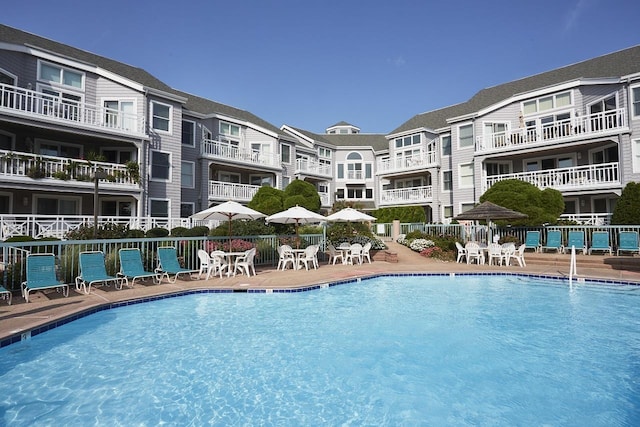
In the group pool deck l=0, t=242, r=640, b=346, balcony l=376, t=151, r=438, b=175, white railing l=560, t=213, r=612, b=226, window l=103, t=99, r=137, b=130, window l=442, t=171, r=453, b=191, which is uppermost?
window l=103, t=99, r=137, b=130

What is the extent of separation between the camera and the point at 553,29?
56.0ft

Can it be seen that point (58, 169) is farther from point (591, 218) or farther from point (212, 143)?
point (591, 218)

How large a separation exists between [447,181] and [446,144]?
3.27 metres

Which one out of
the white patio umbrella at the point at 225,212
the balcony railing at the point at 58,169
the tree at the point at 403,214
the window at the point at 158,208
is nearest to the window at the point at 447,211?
the tree at the point at 403,214

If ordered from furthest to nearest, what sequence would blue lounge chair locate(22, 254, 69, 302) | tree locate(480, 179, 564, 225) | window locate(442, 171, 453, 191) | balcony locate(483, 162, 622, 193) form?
window locate(442, 171, 453, 191), balcony locate(483, 162, 622, 193), tree locate(480, 179, 564, 225), blue lounge chair locate(22, 254, 69, 302)

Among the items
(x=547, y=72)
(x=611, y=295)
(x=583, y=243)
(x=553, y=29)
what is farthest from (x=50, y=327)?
(x=547, y=72)

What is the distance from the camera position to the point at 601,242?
632 inches

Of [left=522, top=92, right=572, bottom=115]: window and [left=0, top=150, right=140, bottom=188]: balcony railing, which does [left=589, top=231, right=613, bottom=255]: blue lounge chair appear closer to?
[left=522, top=92, right=572, bottom=115]: window

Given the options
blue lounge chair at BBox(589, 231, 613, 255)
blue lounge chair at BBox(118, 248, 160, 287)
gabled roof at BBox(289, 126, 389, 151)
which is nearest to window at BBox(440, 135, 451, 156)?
gabled roof at BBox(289, 126, 389, 151)

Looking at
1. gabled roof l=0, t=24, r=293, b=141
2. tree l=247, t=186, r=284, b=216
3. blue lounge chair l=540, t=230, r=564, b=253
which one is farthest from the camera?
gabled roof l=0, t=24, r=293, b=141

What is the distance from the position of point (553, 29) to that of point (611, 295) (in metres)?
13.9

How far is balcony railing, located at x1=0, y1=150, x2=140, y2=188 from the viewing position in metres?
15.8

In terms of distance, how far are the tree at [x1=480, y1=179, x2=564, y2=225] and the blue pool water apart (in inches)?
367

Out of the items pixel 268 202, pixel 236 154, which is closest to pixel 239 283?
pixel 268 202
